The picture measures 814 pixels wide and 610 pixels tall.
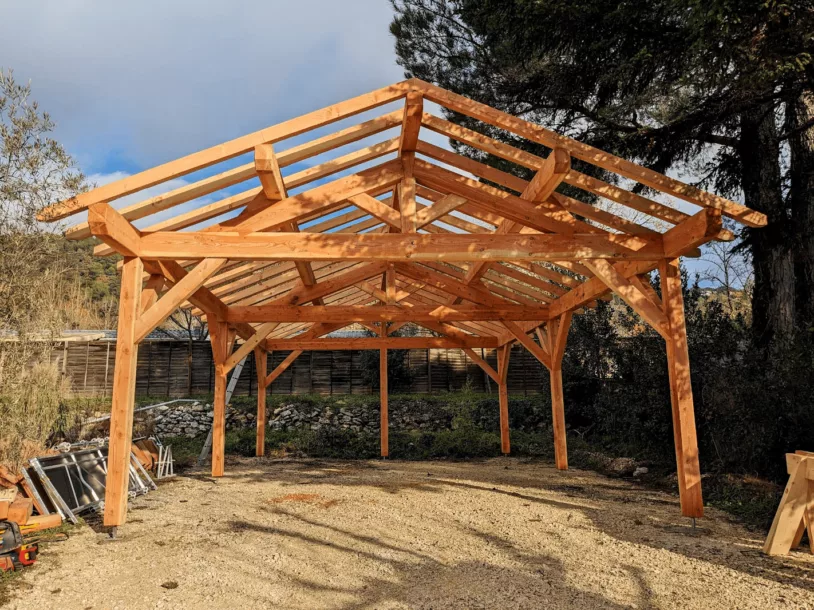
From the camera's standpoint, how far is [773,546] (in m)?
4.07

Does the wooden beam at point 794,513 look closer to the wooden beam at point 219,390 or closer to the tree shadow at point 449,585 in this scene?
the tree shadow at point 449,585

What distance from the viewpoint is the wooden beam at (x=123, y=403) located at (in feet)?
15.6

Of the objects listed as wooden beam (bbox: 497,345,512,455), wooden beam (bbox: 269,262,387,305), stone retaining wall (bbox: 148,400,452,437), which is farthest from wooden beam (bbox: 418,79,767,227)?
stone retaining wall (bbox: 148,400,452,437)

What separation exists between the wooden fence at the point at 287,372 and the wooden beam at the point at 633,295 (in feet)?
36.5

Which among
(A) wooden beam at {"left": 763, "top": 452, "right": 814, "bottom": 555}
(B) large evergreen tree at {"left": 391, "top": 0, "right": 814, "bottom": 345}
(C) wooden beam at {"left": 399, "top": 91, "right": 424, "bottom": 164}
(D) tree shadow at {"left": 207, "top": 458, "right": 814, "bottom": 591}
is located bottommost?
(D) tree shadow at {"left": 207, "top": 458, "right": 814, "bottom": 591}

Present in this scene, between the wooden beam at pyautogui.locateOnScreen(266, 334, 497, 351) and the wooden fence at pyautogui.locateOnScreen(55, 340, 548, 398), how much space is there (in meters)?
5.63

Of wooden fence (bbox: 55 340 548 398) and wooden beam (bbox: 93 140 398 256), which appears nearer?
wooden beam (bbox: 93 140 398 256)

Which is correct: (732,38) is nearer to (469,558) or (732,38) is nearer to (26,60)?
(469,558)

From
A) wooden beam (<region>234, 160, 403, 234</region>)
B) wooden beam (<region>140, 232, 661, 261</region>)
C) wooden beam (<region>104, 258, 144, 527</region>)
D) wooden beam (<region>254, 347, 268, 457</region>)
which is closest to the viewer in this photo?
wooden beam (<region>104, 258, 144, 527</region>)

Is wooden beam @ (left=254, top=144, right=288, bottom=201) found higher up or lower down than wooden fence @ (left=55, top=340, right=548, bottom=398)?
higher up

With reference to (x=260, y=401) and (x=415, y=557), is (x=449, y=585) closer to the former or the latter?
(x=415, y=557)

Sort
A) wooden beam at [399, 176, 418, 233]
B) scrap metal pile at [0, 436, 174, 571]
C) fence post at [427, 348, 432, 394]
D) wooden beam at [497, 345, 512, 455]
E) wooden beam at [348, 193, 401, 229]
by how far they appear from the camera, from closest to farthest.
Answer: scrap metal pile at [0, 436, 174, 571]
wooden beam at [399, 176, 418, 233]
wooden beam at [348, 193, 401, 229]
wooden beam at [497, 345, 512, 455]
fence post at [427, 348, 432, 394]

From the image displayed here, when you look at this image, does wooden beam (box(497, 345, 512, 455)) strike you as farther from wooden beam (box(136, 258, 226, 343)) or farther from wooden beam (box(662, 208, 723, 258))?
wooden beam (box(136, 258, 226, 343))

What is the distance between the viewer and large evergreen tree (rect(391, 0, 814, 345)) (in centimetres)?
466
